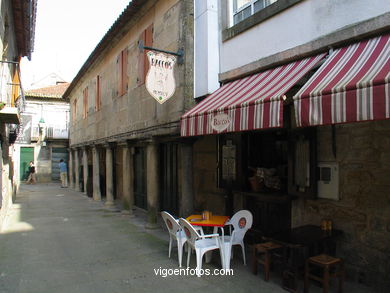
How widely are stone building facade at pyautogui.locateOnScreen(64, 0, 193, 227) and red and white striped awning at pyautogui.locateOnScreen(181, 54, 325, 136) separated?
1.50 m

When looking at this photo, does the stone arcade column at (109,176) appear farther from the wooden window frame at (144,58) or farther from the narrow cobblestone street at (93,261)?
the wooden window frame at (144,58)

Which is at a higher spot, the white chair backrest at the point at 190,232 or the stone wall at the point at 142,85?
the stone wall at the point at 142,85

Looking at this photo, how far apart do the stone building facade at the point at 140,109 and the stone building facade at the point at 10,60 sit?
2517mm

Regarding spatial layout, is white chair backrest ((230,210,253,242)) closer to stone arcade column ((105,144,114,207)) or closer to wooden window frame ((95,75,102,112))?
stone arcade column ((105,144,114,207))

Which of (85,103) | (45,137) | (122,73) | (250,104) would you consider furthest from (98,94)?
(45,137)

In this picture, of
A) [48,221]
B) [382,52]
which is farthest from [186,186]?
[48,221]

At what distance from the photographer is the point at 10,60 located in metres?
11.2

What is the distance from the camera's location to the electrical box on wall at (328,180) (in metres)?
5.18

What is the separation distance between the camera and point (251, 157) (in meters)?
7.07

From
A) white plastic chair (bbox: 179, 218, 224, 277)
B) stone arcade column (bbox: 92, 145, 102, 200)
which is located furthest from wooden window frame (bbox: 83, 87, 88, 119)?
white plastic chair (bbox: 179, 218, 224, 277)

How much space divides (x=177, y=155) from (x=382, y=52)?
6781mm

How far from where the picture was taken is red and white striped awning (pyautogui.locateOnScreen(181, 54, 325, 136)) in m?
4.28

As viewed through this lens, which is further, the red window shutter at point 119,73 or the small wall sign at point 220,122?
the red window shutter at point 119,73

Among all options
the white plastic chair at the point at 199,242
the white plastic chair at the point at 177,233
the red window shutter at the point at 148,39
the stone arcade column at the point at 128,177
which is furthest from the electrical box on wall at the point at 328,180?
the stone arcade column at the point at 128,177
